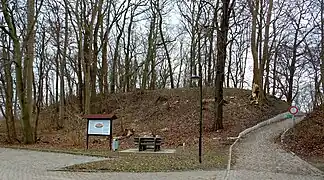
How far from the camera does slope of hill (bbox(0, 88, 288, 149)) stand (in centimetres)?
2436

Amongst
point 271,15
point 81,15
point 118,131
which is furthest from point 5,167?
point 271,15

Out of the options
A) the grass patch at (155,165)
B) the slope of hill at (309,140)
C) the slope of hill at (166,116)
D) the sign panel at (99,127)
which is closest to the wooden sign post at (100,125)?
the sign panel at (99,127)

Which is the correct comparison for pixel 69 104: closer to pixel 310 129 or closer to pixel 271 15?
pixel 271 15

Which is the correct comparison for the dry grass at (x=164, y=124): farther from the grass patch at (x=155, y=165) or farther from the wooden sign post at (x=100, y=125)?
the wooden sign post at (x=100, y=125)

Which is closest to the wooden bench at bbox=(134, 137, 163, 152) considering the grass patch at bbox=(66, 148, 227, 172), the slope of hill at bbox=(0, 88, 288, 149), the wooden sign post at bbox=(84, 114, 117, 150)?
the wooden sign post at bbox=(84, 114, 117, 150)

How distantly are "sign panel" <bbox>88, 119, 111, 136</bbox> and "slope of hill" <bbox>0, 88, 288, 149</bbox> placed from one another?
1.96 m

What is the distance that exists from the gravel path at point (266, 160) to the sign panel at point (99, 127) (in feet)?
20.8

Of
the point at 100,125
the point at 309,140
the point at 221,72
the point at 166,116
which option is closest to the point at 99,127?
the point at 100,125

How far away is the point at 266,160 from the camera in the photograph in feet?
51.2

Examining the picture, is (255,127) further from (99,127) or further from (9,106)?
(9,106)

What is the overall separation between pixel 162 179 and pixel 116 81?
34.8 m

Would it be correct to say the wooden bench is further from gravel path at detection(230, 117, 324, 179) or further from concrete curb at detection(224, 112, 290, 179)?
gravel path at detection(230, 117, 324, 179)

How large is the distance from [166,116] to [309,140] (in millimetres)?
13129

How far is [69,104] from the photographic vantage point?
40375 mm
